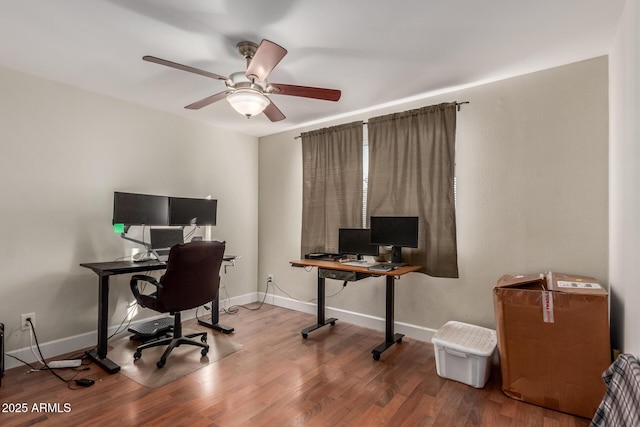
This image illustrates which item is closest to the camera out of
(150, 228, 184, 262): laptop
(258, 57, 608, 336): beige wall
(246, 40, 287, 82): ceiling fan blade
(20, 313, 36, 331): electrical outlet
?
(246, 40, 287, 82): ceiling fan blade

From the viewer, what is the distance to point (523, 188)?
274 centimetres

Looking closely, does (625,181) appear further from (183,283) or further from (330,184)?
(183,283)

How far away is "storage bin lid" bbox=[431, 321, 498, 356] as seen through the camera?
236 centimetres

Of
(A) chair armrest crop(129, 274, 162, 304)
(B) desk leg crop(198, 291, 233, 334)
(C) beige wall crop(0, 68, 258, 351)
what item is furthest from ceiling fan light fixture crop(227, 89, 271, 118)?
(B) desk leg crop(198, 291, 233, 334)

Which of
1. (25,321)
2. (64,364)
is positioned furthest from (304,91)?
(25,321)

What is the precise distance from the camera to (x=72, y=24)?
206cm

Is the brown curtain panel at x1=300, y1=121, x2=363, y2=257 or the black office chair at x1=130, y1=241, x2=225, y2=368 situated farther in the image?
the brown curtain panel at x1=300, y1=121, x2=363, y2=257

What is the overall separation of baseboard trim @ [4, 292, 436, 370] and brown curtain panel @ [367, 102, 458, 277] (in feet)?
2.23

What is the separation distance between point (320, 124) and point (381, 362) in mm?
2802

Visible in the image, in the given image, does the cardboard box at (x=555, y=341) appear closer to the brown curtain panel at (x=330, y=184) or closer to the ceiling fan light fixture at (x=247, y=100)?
the brown curtain panel at (x=330, y=184)

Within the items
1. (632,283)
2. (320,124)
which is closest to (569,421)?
(632,283)

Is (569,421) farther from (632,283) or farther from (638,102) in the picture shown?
(638,102)

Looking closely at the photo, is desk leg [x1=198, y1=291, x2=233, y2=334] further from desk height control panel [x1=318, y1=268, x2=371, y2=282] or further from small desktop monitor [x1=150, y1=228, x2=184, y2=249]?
desk height control panel [x1=318, y1=268, x2=371, y2=282]

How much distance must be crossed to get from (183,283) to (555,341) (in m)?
2.73
